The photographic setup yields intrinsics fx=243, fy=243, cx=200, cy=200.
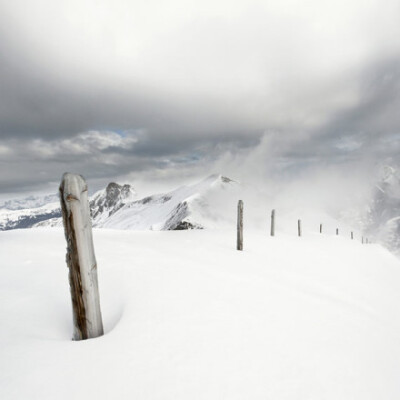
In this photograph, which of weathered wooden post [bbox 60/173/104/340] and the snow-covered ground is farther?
weathered wooden post [bbox 60/173/104/340]

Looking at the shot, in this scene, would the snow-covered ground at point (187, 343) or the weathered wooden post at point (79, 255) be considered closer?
the snow-covered ground at point (187, 343)

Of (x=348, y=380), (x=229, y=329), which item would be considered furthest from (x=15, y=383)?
(x=348, y=380)

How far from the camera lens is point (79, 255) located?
301 cm

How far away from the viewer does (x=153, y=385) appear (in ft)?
7.72

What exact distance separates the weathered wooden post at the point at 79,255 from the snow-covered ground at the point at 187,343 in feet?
0.71

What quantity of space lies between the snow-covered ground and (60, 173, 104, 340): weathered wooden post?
0.71ft

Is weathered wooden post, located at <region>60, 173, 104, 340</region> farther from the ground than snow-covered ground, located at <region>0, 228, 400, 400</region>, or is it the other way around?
weathered wooden post, located at <region>60, 173, 104, 340</region>

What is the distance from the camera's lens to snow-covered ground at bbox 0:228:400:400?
2.38 m

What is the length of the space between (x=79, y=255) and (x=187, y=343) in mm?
1726

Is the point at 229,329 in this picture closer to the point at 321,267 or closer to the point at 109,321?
the point at 109,321

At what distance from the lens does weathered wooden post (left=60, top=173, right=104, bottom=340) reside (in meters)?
2.93

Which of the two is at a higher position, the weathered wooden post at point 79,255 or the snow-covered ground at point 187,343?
the weathered wooden post at point 79,255

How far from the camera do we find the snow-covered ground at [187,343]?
A: 2.38m

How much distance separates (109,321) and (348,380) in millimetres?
3199
